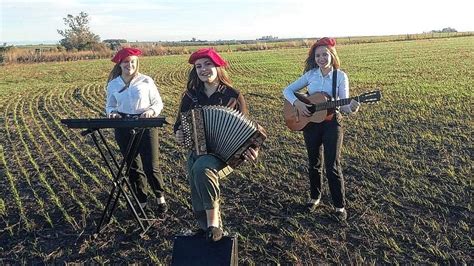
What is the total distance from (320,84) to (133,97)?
7.15 feet

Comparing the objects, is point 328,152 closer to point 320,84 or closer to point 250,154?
point 320,84

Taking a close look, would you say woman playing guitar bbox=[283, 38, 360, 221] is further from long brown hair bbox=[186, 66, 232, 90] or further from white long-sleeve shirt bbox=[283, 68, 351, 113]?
long brown hair bbox=[186, 66, 232, 90]

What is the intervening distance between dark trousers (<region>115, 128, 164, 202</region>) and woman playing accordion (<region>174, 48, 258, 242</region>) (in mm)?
948

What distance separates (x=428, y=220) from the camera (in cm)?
539

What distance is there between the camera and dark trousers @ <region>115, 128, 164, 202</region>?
220 inches

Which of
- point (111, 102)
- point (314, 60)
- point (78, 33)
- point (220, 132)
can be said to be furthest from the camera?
point (78, 33)

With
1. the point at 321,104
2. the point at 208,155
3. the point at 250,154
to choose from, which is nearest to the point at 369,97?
the point at 321,104

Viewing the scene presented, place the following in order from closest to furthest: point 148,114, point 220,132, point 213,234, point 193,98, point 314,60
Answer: point 213,234 → point 220,132 → point 193,98 → point 148,114 → point 314,60

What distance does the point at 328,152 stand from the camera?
5301mm

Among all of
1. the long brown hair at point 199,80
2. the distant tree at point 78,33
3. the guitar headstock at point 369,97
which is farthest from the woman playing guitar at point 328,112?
the distant tree at point 78,33

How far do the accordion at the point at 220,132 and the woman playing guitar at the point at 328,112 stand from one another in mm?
1276

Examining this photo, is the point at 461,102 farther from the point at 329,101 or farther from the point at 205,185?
the point at 205,185

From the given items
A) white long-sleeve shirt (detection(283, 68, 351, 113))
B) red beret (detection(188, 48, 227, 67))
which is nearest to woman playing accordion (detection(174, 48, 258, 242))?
red beret (detection(188, 48, 227, 67))

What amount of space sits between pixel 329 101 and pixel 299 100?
0.38 meters
